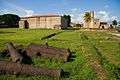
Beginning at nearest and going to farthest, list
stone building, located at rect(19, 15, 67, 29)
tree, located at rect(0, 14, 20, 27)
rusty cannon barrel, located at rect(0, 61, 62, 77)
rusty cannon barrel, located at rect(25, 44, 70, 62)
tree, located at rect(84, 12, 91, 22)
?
1. rusty cannon barrel, located at rect(0, 61, 62, 77)
2. rusty cannon barrel, located at rect(25, 44, 70, 62)
3. stone building, located at rect(19, 15, 67, 29)
4. tree, located at rect(0, 14, 20, 27)
5. tree, located at rect(84, 12, 91, 22)

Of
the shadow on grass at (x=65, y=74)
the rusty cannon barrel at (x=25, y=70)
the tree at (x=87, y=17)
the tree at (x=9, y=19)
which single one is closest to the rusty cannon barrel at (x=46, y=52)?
the shadow on grass at (x=65, y=74)

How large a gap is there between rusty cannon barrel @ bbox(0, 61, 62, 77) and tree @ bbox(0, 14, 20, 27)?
467 feet

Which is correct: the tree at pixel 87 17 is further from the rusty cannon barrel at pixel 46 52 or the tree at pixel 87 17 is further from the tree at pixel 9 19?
the rusty cannon barrel at pixel 46 52

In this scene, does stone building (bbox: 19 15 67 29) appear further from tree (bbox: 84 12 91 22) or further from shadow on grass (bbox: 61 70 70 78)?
shadow on grass (bbox: 61 70 70 78)

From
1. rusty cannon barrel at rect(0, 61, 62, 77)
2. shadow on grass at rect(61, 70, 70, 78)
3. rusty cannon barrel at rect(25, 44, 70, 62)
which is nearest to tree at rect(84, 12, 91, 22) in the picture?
rusty cannon barrel at rect(25, 44, 70, 62)

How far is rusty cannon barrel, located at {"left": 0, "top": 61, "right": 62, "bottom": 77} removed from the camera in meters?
13.8

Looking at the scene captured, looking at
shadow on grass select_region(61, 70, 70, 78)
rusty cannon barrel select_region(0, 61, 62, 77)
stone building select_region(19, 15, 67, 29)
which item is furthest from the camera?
stone building select_region(19, 15, 67, 29)

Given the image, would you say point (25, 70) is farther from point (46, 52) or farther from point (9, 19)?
point (9, 19)

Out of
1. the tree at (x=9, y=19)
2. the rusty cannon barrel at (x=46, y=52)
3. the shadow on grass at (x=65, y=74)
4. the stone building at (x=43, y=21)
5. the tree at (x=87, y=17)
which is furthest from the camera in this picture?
the tree at (x=87, y=17)

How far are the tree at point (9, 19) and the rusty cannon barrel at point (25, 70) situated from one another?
Result: 142341 mm

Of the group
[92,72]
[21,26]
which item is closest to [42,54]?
[92,72]

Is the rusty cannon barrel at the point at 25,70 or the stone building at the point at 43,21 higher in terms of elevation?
the rusty cannon barrel at the point at 25,70

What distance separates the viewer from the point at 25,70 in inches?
548

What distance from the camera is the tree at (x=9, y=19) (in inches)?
6275
